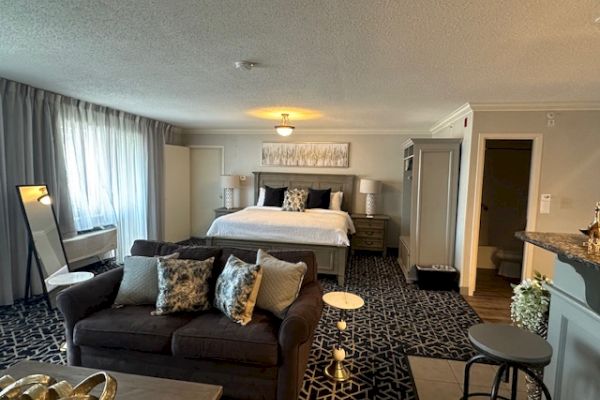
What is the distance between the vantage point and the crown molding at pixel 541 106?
12.0 ft

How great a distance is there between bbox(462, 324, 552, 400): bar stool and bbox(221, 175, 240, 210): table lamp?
5399 mm

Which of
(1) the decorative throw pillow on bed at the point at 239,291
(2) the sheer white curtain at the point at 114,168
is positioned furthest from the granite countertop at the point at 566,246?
(2) the sheer white curtain at the point at 114,168

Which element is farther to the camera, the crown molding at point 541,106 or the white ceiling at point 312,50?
the crown molding at point 541,106

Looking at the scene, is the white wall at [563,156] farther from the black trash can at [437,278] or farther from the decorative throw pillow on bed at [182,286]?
the decorative throw pillow on bed at [182,286]

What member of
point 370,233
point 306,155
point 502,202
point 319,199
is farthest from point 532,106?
point 306,155

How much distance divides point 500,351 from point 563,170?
3346mm

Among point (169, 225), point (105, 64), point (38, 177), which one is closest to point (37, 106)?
point (38, 177)

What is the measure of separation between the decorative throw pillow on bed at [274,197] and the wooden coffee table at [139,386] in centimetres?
454

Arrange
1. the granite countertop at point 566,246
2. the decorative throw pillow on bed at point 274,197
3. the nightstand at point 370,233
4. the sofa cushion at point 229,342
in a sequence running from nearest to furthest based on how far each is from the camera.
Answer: the granite countertop at point 566,246 → the sofa cushion at point 229,342 → the nightstand at point 370,233 → the decorative throw pillow on bed at point 274,197

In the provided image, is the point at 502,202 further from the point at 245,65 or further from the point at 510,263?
the point at 245,65

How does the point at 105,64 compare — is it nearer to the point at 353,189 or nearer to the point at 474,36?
the point at 474,36

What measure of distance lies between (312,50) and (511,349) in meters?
2.14

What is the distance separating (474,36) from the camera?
2021 millimetres

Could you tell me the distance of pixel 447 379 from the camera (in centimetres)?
233
